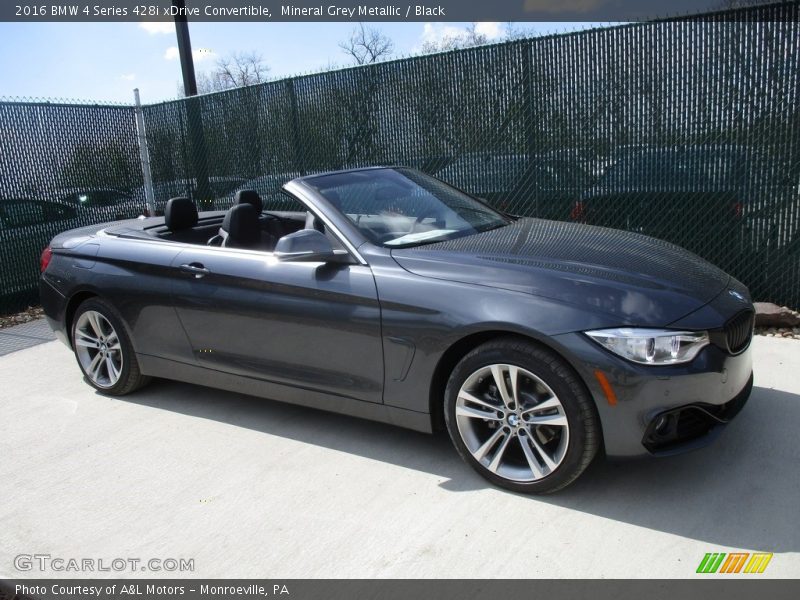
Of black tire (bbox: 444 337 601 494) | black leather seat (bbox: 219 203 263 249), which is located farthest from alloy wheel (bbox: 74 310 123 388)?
black tire (bbox: 444 337 601 494)

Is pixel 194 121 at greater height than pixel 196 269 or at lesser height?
greater

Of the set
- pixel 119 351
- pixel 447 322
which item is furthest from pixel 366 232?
pixel 119 351

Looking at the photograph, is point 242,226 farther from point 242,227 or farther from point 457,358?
point 457,358

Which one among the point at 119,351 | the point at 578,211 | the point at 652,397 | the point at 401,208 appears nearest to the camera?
the point at 652,397

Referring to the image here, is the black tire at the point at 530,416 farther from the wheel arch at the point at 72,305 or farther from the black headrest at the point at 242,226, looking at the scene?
the wheel arch at the point at 72,305

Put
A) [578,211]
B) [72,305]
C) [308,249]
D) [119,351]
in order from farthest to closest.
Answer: [578,211], [72,305], [119,351], [308,249]

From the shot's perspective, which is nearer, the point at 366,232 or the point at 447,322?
the point at 447,322

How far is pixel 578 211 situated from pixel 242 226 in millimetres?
3636

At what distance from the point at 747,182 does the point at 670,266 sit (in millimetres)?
2983

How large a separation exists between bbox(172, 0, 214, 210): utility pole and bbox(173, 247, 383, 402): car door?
5980 millimetres

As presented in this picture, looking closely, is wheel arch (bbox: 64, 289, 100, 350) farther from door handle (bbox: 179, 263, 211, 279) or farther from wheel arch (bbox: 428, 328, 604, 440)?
wheel arch (bbox: 428, 328, 604, 440)

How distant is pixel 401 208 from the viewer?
4207mm
